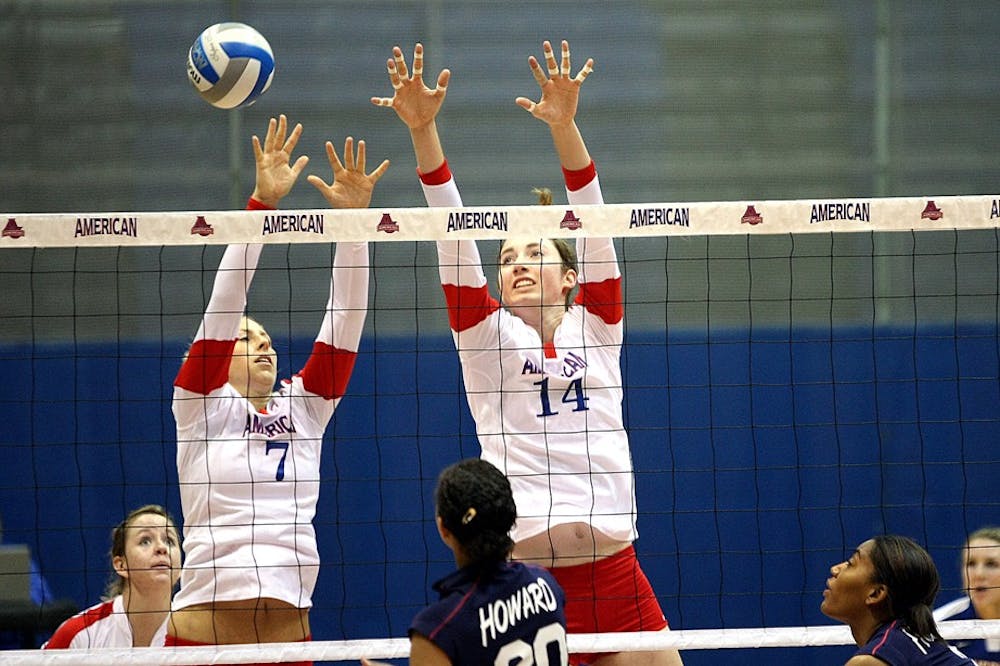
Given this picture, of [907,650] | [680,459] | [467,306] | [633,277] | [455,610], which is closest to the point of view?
[455,610]

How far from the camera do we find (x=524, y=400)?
173 inches

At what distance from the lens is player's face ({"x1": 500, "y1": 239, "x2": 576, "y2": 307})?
15.1ft

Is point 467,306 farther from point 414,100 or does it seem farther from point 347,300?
point 414,100

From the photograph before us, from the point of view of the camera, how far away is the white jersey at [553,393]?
4273 mm

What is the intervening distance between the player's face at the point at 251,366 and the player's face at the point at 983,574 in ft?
9.32

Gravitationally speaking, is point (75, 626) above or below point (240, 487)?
below

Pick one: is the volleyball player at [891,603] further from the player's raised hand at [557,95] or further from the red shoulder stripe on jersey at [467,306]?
the player's raised hand at [557,95]

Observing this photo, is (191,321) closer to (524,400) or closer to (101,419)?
(101,419)

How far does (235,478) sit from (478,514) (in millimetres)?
1548

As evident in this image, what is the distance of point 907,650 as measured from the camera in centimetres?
343

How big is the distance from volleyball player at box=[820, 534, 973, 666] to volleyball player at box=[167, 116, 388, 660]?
1.80 meters

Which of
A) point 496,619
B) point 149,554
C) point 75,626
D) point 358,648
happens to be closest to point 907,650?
point 496,619

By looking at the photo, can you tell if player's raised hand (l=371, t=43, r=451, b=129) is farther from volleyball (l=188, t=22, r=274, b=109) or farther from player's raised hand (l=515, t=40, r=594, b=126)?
volleyball (l=188, t=22, r=274, b=109)

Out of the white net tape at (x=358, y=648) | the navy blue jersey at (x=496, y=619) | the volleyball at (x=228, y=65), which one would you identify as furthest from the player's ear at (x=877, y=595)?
the volleyball at (x=228, y=65)
